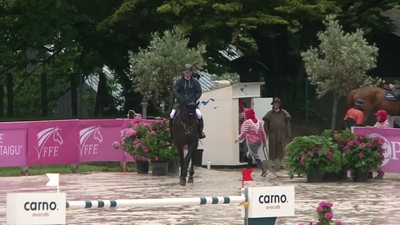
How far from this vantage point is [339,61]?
1046 inches

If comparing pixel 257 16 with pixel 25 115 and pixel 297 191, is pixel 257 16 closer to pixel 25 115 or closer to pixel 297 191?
pixel 25 115

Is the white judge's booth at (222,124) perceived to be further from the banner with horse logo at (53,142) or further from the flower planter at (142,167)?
the banner with horse logo at (53,142)

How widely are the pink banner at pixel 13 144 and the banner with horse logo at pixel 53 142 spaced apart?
0.15m

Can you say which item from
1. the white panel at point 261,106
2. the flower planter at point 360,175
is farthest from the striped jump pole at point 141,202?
the white panel at point 261,106

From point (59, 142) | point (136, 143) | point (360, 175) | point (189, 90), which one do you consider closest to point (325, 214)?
point (189, 90)

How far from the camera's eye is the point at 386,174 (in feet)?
68.1

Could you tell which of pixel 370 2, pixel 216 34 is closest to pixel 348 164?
pixel 216 34

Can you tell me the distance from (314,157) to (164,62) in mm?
9271

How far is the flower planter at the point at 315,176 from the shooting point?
18750mm

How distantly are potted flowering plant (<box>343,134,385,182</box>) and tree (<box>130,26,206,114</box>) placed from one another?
8698 mm

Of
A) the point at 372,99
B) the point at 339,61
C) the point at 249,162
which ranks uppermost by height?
the point at 339,61

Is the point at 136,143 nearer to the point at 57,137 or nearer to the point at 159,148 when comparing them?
the point at 159,148

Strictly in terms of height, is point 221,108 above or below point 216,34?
below

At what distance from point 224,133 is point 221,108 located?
684 millimetres
